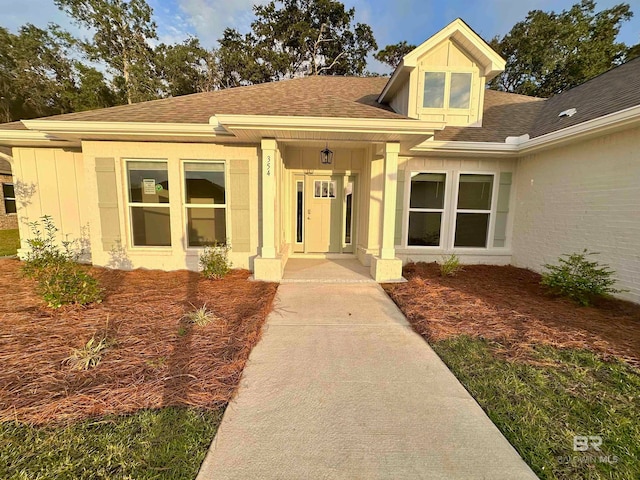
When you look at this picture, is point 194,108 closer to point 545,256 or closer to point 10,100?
point 545,256

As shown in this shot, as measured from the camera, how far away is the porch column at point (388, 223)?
16.7ft

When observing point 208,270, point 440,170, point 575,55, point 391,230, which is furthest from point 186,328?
point 575,55

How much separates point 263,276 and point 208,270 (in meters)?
1.03

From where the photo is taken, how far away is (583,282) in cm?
423

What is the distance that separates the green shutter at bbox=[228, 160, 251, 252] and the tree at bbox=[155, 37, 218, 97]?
1828 cm

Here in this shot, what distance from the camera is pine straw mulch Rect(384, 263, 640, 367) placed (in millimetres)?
3043

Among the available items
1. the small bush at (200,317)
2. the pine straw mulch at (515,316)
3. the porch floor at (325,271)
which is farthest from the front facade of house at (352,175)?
the small bush at (200,317)

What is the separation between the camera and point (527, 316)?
3.71 m

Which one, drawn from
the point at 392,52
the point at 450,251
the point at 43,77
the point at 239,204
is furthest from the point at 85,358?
the point at 43,77

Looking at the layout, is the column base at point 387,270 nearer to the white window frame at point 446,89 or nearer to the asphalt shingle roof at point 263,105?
the asphalt shingle roof at point 263,105

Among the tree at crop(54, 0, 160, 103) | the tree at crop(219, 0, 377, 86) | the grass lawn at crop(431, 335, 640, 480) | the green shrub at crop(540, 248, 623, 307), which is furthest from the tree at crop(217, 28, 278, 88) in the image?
the grass lawn at crop(431, 335, 640, 480)

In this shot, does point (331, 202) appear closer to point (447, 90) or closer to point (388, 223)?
point (388, 223)

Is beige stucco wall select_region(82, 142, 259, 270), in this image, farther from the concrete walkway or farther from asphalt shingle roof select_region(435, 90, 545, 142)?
asphalt shingle roof select_region(435, 90, 545, 142)

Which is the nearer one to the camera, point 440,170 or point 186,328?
point 186,328
